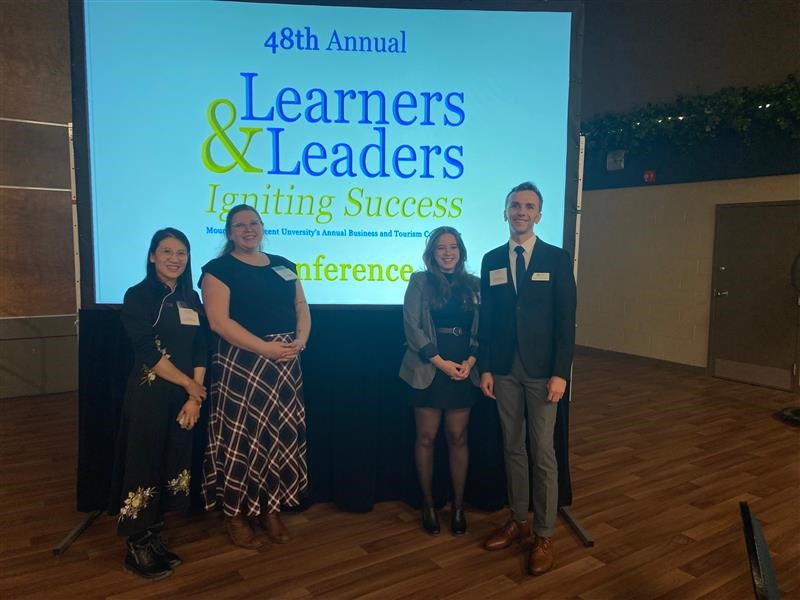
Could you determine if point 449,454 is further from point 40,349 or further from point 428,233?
point 40,349

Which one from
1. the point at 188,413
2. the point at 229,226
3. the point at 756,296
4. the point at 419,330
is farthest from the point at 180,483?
the point at 756,296

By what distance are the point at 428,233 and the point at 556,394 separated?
106cm

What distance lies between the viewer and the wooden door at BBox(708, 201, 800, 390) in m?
5.61

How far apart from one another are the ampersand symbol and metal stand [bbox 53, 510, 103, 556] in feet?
5.93

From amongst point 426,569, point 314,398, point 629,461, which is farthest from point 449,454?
point 629,461

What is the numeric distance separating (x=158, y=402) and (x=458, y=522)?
1.50 metres

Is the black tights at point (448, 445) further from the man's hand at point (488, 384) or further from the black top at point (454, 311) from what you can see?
the black top at point (454, 311)

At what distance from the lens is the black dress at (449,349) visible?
8.44ft

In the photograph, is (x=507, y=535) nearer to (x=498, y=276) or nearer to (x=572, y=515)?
(x=572, y=515)

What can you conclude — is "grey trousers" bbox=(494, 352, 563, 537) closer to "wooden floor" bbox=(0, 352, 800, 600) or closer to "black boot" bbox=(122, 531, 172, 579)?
"wooden floor" bbox=(0, 352, 800, 600)

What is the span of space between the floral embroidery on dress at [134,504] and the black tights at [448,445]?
120cm

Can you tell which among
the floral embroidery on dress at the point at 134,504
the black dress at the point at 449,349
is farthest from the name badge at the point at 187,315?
the black dress at the point at 449,349

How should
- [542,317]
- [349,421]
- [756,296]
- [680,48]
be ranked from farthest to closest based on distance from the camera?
[680,48]
[756,296]
[349,421]
[542,317]

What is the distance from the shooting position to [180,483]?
2.36 metres
